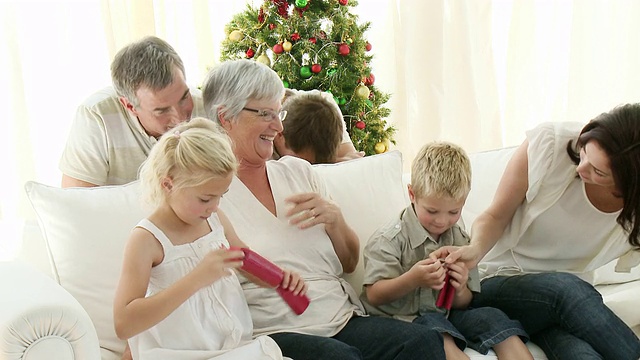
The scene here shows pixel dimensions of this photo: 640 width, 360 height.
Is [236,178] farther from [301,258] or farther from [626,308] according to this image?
[626,308]

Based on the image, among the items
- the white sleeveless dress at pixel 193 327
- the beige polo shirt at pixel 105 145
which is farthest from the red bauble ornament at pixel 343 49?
the white sleeveless dress at pixel 193 327

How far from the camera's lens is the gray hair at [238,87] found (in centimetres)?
219

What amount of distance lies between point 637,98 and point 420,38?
1.18 m

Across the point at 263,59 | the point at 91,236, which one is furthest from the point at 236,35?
the point at 91,236

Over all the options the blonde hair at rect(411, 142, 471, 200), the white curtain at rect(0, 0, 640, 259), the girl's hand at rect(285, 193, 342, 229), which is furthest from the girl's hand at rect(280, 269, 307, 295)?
the white curtain at rect(0, 0, 640, 259)

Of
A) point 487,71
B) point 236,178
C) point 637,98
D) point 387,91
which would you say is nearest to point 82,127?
point 236,178

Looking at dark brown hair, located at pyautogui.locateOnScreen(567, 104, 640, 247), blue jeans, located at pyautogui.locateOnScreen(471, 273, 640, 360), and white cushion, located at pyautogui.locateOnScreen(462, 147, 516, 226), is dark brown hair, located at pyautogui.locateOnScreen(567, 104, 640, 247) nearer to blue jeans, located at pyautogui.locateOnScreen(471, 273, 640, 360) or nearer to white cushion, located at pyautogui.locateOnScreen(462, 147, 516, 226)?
blue jeans, located at pyautogui.locateOnScreen(471, 273, 640, 360)

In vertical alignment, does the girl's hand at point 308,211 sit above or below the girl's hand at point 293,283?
above

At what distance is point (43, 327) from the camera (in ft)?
5.50

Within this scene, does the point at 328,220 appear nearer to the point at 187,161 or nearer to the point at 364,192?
the point at 364,192

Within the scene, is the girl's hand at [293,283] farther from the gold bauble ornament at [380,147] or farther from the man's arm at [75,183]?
the gold bauble ornament at [380,147]

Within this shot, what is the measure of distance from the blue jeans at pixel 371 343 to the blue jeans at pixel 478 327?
7 centimetres

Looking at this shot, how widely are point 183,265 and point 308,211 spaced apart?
0.42 meters

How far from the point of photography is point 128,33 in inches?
147
